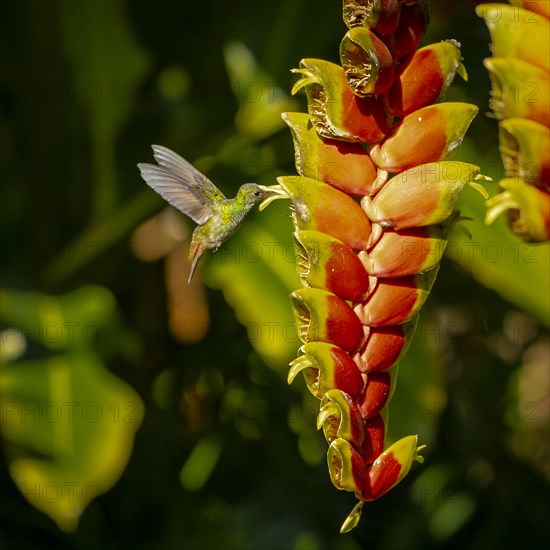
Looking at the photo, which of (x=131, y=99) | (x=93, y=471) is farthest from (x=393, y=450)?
(x=131, y=99)

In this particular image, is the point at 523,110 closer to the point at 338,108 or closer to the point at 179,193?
the point at 338,108

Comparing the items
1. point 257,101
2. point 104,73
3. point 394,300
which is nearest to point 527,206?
point 394,300

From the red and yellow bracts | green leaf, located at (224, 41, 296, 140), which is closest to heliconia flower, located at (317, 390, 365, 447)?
the red and yellow bracts

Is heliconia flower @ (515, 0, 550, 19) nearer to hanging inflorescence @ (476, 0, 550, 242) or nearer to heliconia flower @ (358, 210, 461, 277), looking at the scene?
hanging inflorescence @ (476, 0, 550, 242)

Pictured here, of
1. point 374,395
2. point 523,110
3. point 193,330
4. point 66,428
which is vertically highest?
point 523,110

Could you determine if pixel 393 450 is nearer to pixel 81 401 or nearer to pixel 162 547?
pixel 81 401

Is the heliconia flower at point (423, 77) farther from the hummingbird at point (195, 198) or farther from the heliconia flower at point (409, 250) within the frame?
the hummingbird at point (195, 198)

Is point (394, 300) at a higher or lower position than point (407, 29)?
lower

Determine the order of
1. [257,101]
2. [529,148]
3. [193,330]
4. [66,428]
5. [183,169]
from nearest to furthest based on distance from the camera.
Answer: [529,148] < [183,169] < [66,428] < [257,101] < [193,330]
